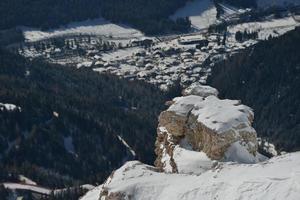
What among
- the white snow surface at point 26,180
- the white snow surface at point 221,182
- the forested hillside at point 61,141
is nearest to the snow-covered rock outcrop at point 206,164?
the white snow surface at point 221,182

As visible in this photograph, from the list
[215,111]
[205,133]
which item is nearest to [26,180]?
[215,111]

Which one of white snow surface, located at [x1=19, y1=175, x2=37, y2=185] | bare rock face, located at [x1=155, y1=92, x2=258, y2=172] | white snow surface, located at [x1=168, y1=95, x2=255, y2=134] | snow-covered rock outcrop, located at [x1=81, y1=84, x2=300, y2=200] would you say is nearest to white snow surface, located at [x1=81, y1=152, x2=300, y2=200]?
snow-covered rock outcrop, located at [x1=81, y1=84, x2=300, y2=200]

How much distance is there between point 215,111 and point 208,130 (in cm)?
369

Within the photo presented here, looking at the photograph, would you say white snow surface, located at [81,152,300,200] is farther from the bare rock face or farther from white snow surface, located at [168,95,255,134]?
white snow surface, located at [168,95,255,134]

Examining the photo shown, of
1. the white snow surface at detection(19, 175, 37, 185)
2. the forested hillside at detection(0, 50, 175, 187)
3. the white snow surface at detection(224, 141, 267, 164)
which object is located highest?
the white snow surface at detection(224, 141, 267, 164)

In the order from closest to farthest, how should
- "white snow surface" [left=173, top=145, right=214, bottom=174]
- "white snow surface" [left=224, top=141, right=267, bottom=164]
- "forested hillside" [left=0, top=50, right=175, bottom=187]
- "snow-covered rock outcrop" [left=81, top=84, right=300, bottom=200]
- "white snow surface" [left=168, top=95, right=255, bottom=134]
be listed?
"snow-covered rock outcrop" [left=81, top=84, right=300, bottom=200] → "white snow surface" [left=173, top=145, right=214, bottom=174] → "white snow surface" [left=224, top=141, right=267, bottom=164] → "white snow surface" [left=168, top=95, right=255, bottom=134] → "forested hillside" [left=0, top=50, right=175, bottom=187]

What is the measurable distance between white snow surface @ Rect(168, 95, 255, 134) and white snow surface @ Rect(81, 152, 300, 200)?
827 centimetres

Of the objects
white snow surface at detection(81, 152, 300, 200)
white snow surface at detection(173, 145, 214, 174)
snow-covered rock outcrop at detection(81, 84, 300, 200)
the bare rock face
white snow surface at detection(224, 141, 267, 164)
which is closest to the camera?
white snow surface at detection(81, 152, 300, 200)

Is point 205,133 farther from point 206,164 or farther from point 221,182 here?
point 221,182

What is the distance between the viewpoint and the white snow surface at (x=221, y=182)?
182 ft

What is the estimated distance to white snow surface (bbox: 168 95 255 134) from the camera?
237 feet

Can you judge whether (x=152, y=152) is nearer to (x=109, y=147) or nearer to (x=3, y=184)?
(x=109, y=147)

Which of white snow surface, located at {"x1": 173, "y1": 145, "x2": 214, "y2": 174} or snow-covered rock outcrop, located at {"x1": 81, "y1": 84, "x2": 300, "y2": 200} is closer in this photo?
snow-covered rock outcrop, located at {"x1": 81, "y1": 84, "x2": 300, "y2": 200}

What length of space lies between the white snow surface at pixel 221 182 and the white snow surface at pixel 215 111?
8272 mm
